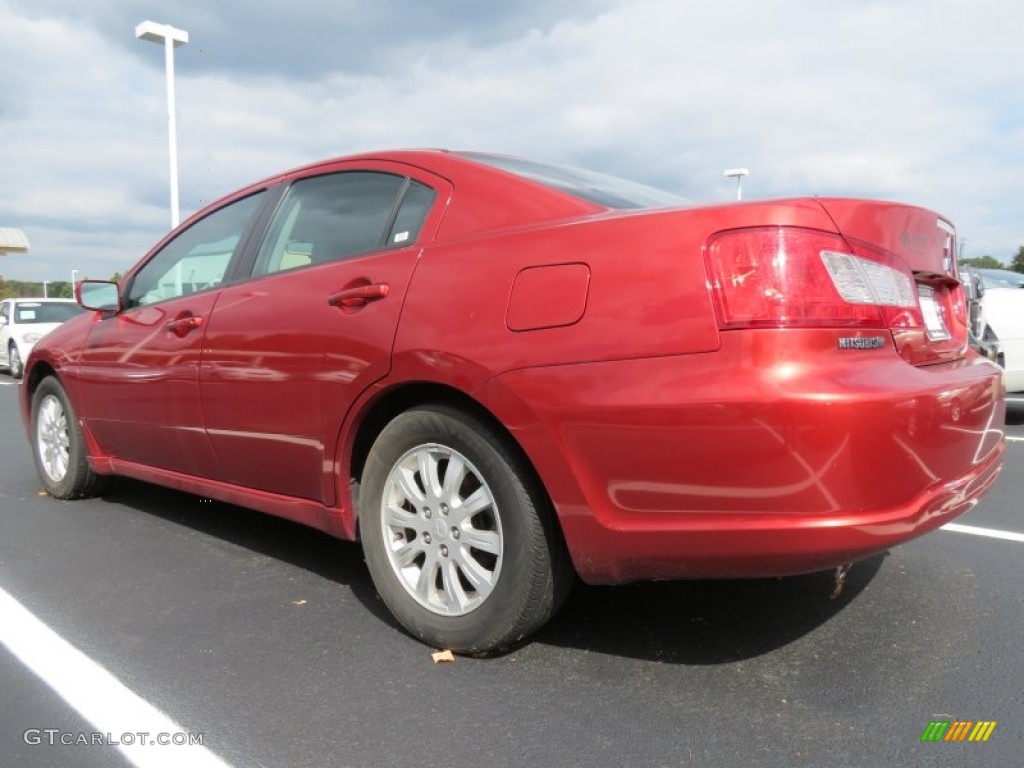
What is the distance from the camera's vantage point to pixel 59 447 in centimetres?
470

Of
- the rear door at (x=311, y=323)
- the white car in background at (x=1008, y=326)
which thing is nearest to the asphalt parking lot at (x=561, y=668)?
the rear door at (x=311, y=323)

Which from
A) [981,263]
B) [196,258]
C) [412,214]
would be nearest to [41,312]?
[196,258]

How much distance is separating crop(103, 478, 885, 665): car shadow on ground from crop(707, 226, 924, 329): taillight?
110cm

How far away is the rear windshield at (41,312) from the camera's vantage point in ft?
51.7

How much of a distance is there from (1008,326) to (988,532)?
11.9 feet

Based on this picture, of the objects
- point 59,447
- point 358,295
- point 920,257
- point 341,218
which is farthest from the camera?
point 59,447

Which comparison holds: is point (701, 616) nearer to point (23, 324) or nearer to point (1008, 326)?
point (1008, 326)

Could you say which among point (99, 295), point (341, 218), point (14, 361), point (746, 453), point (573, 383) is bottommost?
point (14, 361)

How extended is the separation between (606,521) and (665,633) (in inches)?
28.8

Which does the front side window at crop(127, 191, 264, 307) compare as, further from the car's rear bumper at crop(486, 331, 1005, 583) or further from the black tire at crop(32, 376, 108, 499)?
the car's rear bumper at crop(486, 331, 1005, 583)

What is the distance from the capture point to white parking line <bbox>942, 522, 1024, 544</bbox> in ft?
12.1

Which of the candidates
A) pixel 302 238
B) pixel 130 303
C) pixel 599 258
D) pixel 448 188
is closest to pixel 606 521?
pixel 599 258

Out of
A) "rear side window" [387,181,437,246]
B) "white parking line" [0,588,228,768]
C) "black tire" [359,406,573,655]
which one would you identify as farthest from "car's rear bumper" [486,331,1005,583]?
"white parking line" [0,588,228,768]

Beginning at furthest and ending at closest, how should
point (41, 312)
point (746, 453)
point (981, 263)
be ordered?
point (981, 263) → point (41, 312) → point (746, 453)
